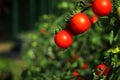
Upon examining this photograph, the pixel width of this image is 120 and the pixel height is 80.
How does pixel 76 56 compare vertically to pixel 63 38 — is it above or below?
below

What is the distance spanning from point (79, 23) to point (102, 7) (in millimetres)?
98

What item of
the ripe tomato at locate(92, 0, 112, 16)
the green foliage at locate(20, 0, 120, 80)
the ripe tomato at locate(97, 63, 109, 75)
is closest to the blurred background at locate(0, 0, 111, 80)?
the green foliage at locate(20, 0, 120, 80)

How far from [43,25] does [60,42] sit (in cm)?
172

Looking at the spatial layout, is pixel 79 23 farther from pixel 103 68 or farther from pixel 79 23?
pixel 103 68

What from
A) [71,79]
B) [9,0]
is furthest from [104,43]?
[9,0]

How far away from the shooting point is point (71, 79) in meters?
2.01

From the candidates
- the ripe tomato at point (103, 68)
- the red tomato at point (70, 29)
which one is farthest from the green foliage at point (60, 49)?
the red tomato at point (70, 29)

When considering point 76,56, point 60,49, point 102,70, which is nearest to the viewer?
point 102,70

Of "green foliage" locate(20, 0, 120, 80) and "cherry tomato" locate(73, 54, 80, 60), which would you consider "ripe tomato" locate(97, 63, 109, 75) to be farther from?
"cherry tomato" locate(73, 54, 80, 60)

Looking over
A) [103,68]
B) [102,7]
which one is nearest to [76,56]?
[103,68]

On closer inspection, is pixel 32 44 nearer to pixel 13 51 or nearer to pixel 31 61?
pixel 31 61

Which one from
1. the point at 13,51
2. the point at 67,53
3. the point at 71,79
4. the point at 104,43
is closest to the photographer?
the point at 71,79

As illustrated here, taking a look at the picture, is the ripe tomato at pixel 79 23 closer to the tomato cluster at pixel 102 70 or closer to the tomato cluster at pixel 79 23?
the tomato cluster at pixel 79 23

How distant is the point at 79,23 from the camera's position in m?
1.50
